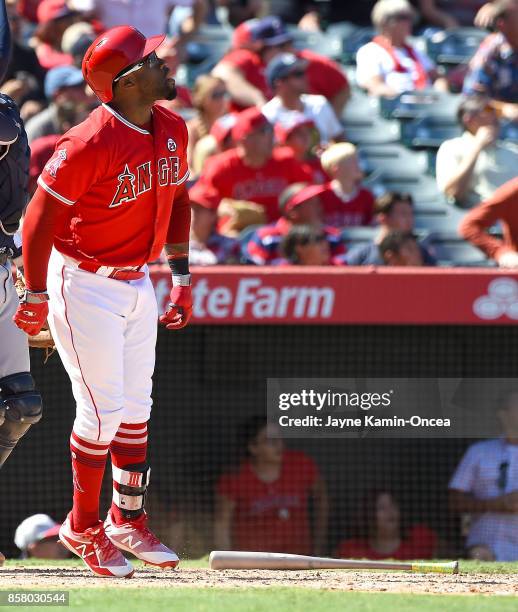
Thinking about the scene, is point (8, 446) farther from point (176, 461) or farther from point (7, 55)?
point (176, 461)

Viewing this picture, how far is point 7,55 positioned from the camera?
5148 mm

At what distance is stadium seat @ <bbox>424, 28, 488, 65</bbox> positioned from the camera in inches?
421

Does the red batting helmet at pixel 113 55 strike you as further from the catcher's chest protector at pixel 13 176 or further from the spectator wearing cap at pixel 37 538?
the spectator wearing cap at pixel 37 538

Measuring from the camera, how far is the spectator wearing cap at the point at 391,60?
982 centimetres

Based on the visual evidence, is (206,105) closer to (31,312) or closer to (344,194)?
(344,194)

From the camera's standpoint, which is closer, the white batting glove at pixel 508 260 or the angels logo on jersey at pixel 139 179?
the angels logo on jersey at pixel 139 179

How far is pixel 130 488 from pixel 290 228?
2586mm

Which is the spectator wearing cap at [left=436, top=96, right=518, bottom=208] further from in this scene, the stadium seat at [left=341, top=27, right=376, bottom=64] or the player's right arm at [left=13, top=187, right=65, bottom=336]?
the player's right arm at [left=13, top=187, right=65, bottom=336]

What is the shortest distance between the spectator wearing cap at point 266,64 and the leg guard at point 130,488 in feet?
16.1

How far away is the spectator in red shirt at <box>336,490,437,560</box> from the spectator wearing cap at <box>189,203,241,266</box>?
1.52 meters

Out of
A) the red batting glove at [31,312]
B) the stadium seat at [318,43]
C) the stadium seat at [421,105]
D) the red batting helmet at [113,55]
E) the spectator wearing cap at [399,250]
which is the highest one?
the red batting helmet at [113,55]

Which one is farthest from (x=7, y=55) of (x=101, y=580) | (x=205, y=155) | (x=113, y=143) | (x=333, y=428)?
(x=205, y=155)

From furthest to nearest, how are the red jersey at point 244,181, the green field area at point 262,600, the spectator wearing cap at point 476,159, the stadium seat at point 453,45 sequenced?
1. the stadium seat at point 453,45
2. the spectator wearing cap at point 476,159
3. the red jersey at point 244,181
4. the green field area at point 262,600

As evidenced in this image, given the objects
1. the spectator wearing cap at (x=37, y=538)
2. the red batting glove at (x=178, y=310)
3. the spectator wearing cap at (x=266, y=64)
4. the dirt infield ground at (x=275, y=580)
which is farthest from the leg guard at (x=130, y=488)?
the spectator wearing cap at (x=266, y=64)
